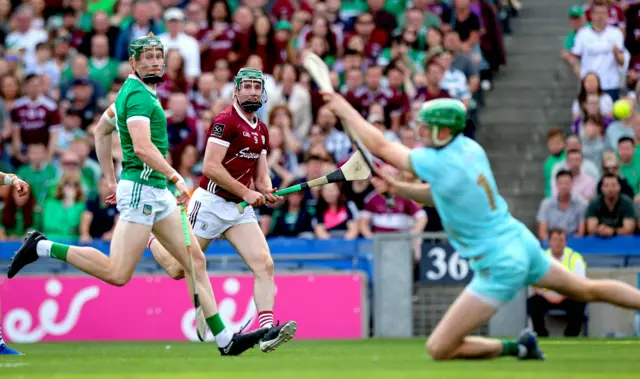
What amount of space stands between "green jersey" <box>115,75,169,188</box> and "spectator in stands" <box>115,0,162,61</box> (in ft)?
34.6

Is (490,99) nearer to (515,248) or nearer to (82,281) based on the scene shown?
(82,281)

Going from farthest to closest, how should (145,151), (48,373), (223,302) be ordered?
(223,302)
(145,151)
(48,373)

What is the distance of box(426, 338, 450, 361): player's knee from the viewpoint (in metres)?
9.47

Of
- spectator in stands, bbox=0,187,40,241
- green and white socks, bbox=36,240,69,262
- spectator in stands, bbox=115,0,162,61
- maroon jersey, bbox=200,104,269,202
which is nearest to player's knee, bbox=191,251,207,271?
maroon jersey, bbox=200,104,269,202

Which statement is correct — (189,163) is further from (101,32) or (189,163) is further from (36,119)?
(101,32)

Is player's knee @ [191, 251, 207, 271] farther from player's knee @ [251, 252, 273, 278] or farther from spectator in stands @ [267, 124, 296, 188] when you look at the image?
spectator in stands @ [267, 124, 296, 188]

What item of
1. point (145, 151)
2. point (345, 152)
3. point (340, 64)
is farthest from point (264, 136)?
point (340, 64)

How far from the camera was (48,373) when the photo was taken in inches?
370

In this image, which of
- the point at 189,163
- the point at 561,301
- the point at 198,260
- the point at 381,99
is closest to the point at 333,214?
the point at 189,163

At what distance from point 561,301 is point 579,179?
7.58 ft

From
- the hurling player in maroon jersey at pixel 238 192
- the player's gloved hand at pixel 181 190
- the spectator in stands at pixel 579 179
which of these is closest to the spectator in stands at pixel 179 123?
the spectator in stands at pixel 579 179

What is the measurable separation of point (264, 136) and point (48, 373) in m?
3.80

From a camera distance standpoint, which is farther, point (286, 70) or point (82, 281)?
point (286, 70)

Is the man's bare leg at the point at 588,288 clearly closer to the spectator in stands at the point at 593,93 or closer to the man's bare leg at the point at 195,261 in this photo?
the man's bare leg at the point at 195,261
